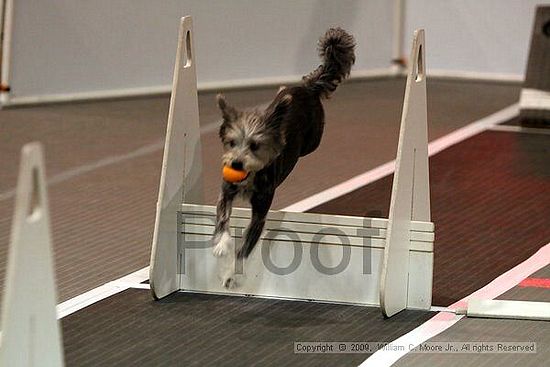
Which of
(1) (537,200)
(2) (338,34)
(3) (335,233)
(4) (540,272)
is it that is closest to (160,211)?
(3) (335,233)

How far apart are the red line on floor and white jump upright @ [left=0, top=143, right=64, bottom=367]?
1.92 m

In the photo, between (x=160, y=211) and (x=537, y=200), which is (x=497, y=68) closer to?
(x=537, y=200)

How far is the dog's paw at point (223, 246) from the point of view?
3.60 metres

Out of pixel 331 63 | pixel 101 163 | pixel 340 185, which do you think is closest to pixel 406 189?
pixel 331 63

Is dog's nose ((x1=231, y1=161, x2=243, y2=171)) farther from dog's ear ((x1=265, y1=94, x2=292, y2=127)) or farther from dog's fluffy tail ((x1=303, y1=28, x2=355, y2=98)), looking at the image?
dog's fluffy tail ((x1=303, y1=28, x2=355, y2=98))

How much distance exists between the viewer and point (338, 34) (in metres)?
3.83

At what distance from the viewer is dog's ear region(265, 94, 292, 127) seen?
3451 mm

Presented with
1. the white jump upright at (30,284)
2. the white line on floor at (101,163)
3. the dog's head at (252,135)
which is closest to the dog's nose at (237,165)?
the dog's head at (252,135)

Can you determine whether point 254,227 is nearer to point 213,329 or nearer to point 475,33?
point 213,329

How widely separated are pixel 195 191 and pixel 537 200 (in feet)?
6.31

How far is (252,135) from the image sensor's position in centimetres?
341

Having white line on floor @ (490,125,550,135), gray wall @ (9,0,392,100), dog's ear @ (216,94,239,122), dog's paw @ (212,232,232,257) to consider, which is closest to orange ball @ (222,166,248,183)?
dog's ear @ (216,94,239,122)

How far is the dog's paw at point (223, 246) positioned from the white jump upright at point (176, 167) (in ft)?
0.97

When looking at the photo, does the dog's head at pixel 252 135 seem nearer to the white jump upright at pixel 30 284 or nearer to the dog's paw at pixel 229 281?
the dog's paw at pixel 229 281
